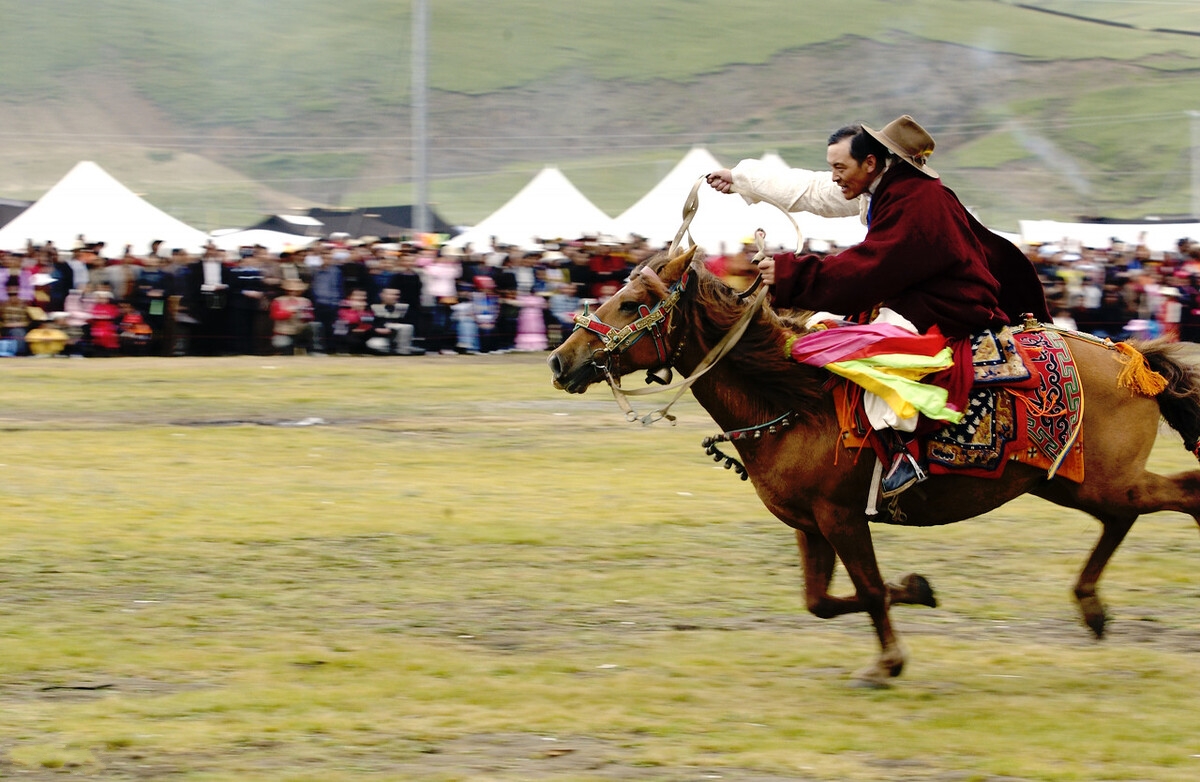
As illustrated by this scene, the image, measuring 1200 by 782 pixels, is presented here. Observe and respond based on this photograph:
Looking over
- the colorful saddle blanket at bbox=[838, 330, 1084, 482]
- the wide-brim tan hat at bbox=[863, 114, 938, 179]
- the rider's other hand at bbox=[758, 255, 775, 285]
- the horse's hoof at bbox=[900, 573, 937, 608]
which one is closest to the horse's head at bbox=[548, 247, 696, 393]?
the rider's other hand at bbox=[758, 255, 775, 285]

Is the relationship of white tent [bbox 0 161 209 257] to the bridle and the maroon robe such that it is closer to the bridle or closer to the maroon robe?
the bridle

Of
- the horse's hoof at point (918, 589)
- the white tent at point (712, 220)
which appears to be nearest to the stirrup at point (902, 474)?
the horse's hoof at point (918, 589)

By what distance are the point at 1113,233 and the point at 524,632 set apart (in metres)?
31.7

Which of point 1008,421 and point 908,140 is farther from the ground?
point 908,140

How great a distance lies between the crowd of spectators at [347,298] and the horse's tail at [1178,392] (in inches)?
587

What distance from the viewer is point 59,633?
7926 mm

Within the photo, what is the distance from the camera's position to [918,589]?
746 centimetres

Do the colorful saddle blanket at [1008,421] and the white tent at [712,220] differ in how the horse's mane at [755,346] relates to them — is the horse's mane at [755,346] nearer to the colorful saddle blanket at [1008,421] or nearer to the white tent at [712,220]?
the colorful saddle blanket at [1008,421]

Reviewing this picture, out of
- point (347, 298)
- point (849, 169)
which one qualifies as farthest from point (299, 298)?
point (849, 169)

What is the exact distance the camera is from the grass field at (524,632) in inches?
236

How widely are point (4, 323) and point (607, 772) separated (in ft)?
67.0

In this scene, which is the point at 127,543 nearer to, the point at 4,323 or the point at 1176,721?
the point at 1176,721

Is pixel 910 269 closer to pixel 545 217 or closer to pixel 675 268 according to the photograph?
pixel 675 268

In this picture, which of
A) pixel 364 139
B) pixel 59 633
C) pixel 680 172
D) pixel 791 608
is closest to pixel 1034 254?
pixel 680 172
